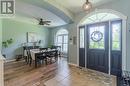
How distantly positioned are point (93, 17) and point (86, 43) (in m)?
1.25

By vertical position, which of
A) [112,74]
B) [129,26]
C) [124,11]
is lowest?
[112,74]

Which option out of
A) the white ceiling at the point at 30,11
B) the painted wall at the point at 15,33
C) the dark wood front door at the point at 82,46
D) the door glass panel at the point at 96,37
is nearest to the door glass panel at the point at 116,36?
the door glass panel at the point at 96,37

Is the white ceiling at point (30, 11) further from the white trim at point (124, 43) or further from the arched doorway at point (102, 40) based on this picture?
the white trim at point (124, 43)

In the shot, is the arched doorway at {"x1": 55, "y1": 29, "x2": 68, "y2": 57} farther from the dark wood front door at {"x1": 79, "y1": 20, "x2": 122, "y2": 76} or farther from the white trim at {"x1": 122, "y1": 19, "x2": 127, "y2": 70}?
the white trim at {"x1": 122, "y1": 19, "x2": 127, "y2": 70}

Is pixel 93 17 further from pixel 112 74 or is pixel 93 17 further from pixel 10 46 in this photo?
pixel 10 46

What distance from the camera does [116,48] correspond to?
390cm

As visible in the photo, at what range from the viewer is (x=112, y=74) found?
402 centimetres

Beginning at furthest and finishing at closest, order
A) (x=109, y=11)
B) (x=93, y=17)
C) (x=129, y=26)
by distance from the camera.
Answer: (x=93, y=17), (x=109, y=11), (x=129, y=26)

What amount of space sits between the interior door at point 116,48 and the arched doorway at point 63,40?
16.5 ft

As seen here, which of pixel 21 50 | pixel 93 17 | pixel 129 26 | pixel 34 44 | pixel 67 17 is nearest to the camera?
pixel 129 26

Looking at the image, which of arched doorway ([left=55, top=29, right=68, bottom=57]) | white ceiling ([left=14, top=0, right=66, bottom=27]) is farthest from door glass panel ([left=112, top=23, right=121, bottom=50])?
arched doorway ([left=55, top=29, right=68, bottom=57])

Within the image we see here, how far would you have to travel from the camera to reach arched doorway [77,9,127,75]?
12.3 feet

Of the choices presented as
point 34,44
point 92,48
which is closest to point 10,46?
point 34,44

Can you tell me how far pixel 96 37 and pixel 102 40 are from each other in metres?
0.34
